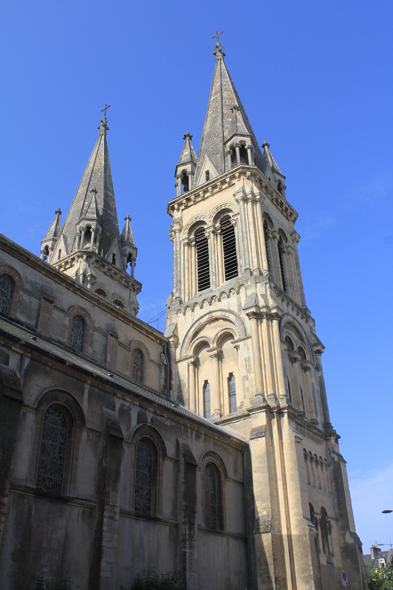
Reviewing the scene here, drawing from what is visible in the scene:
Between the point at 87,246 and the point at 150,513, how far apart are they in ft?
81.1

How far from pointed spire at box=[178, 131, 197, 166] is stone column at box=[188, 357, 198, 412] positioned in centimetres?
1602

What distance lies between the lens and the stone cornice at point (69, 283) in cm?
2269

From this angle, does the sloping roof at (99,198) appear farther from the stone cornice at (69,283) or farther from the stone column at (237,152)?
the stone cornice at (69,283)

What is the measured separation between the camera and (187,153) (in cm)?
3969

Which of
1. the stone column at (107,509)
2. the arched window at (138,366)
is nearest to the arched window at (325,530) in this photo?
the arched window at (138,366)

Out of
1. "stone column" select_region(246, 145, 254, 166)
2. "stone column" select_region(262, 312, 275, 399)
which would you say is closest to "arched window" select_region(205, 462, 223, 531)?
"stone column" select_region(262, 312, 275, 399)

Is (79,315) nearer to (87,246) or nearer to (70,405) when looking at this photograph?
(70,405)

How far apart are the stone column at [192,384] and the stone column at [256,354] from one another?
13.2 ft

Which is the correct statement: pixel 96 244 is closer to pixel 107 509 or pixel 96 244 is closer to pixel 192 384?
pixel 192 384

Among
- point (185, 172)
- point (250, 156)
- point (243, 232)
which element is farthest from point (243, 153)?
point (243, 232)

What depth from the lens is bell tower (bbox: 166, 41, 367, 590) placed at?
2284cm

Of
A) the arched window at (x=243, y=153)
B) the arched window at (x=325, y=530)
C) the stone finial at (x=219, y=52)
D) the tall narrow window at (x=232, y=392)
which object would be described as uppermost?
the stone finial at (x=219, y=52)

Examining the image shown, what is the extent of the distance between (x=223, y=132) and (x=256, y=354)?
18714 millimetres

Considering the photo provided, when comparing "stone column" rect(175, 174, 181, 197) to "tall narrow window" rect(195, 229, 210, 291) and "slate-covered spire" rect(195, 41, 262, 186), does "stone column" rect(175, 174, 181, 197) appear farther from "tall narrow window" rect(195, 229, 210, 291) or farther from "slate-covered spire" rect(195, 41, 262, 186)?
"tall narrow window" rect(195, 229, 210, 291)
